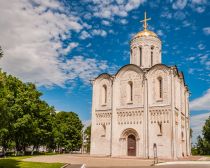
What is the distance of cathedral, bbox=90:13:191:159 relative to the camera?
3466cm

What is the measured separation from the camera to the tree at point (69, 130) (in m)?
55.1

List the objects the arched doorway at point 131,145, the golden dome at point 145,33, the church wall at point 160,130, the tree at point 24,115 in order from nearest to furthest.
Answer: the church wall at point 160,130 → the tree at point 24,115 → the arched doorway at point 131,145 → the golden dome at point 145,33

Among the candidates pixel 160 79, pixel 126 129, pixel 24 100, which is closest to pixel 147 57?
pixel 160 79

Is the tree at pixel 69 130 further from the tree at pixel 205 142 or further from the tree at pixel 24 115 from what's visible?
the tree at pixel 205 142

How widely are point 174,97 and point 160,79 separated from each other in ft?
9.62

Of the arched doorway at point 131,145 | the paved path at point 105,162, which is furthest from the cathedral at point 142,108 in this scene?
the paved path at point 105,162

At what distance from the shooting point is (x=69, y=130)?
5650cm

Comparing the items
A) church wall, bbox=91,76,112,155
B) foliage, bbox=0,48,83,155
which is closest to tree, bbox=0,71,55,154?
foliage, bbox=0,48,83,155

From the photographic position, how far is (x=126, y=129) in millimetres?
36938

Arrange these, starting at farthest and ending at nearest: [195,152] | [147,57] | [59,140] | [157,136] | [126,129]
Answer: [195,152]
[59,140]
[147,57]
[126,129]
[157,136]

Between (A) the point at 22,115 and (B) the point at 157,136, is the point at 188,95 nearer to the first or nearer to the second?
(B) the point at 157,136

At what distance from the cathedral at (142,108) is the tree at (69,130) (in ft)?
53.7

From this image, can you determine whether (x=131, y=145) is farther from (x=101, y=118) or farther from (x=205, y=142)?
(x=205, y=142)

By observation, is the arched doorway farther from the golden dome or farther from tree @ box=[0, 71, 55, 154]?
the golden dome
